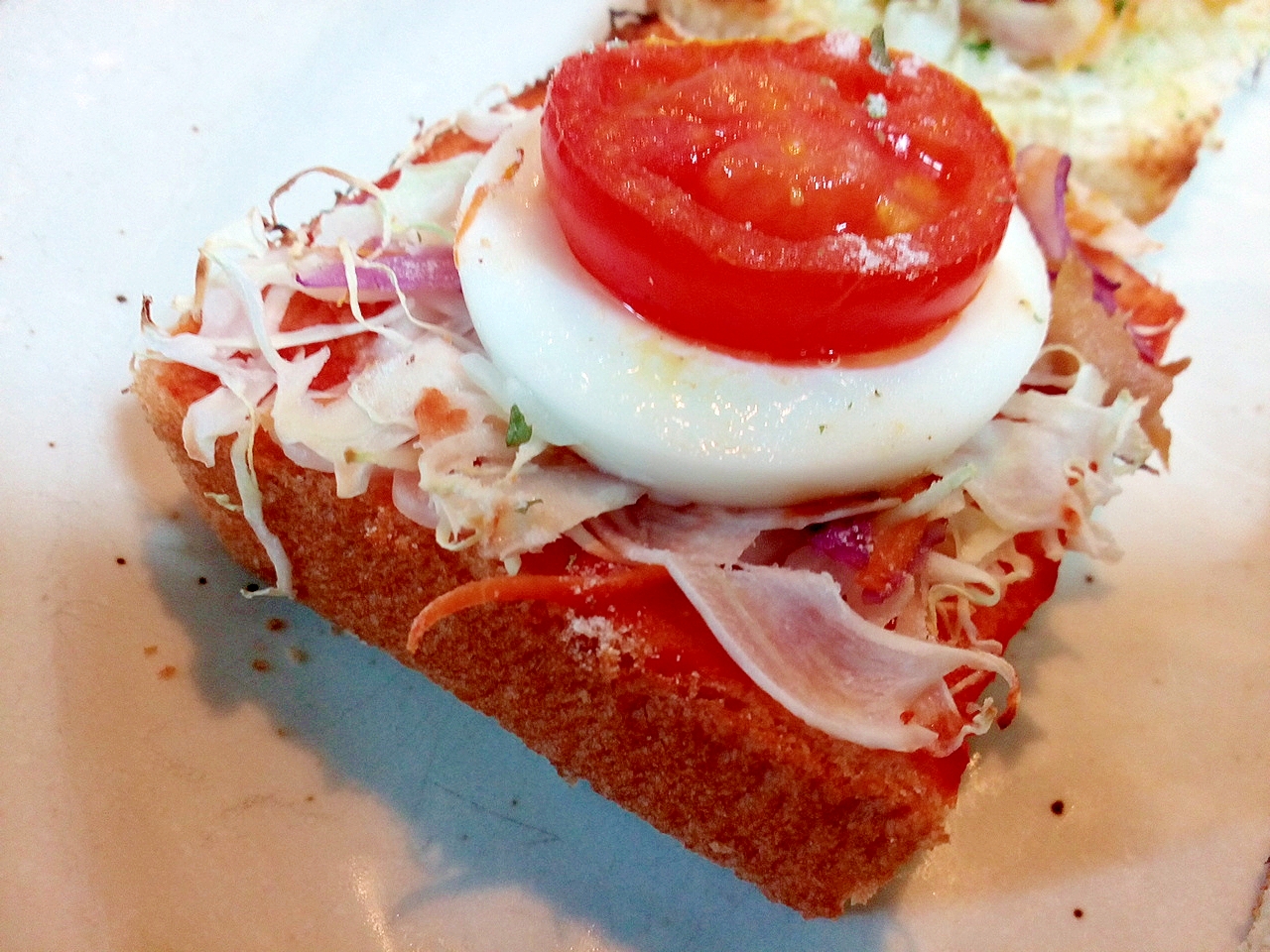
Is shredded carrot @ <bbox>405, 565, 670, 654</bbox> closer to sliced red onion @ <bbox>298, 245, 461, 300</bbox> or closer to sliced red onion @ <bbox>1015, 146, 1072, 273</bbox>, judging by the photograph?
sliced red onion @ <bbox>298, 245, 461, 300</bbox>

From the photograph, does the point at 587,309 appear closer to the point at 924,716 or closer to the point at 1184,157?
the point at 924,716

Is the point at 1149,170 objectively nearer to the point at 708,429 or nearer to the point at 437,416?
the point at 708,429

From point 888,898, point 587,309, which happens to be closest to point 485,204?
point 587,309

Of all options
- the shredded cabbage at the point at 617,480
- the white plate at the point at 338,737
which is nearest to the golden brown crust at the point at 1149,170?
the white plate at the point at 338,737

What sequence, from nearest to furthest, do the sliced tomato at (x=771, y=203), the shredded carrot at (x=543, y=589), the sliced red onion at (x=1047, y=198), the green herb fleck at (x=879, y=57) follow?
the sliced tomato at (x=771, y=203)
the shredded carrot at (x=543, y=589)
the green herb fleck at (x=879, y=57)
the sliced red onion at (x=1047, y=198)

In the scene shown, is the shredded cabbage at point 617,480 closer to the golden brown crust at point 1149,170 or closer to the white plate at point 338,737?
the white plate at point 338,737

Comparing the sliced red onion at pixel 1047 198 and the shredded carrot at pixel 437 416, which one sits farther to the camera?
the sliced red onion at pixel 1047 198
